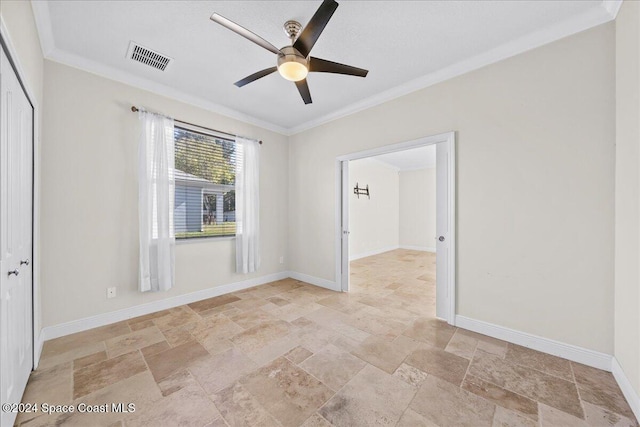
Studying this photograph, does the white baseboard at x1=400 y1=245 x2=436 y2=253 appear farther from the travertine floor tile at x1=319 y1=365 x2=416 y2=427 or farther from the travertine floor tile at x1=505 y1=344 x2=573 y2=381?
the travertine floor tile at x1=319 y1=365 x2=416 y2=427

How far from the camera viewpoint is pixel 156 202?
3.01 metres

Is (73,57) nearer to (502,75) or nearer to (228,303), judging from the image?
(228,303)

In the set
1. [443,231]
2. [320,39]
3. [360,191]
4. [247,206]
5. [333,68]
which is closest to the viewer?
[333,68]

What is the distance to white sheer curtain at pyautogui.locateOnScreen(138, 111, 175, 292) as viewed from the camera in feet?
9.53

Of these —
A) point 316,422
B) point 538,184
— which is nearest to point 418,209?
point 538,184

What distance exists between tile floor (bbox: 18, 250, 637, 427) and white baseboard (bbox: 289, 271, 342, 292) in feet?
3.25

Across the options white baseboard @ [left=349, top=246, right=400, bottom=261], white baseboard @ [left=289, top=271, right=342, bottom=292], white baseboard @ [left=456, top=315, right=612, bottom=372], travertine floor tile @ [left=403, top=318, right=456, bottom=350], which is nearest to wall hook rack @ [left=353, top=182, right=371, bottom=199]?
white baseboard @ [left=349, top=246, right=400, bottom=261]

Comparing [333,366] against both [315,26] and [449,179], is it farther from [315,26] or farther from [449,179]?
[315,26]

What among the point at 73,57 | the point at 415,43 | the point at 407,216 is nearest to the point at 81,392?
the point at 73,57

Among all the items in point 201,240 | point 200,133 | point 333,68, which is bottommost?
point 201,240

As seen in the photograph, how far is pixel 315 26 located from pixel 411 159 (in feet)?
19.3

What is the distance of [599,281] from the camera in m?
2.00

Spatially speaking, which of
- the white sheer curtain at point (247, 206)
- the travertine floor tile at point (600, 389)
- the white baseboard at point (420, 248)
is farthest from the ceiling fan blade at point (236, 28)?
the white baseboard at point (420, 248)

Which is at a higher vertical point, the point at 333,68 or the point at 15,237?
the point at 333,68
